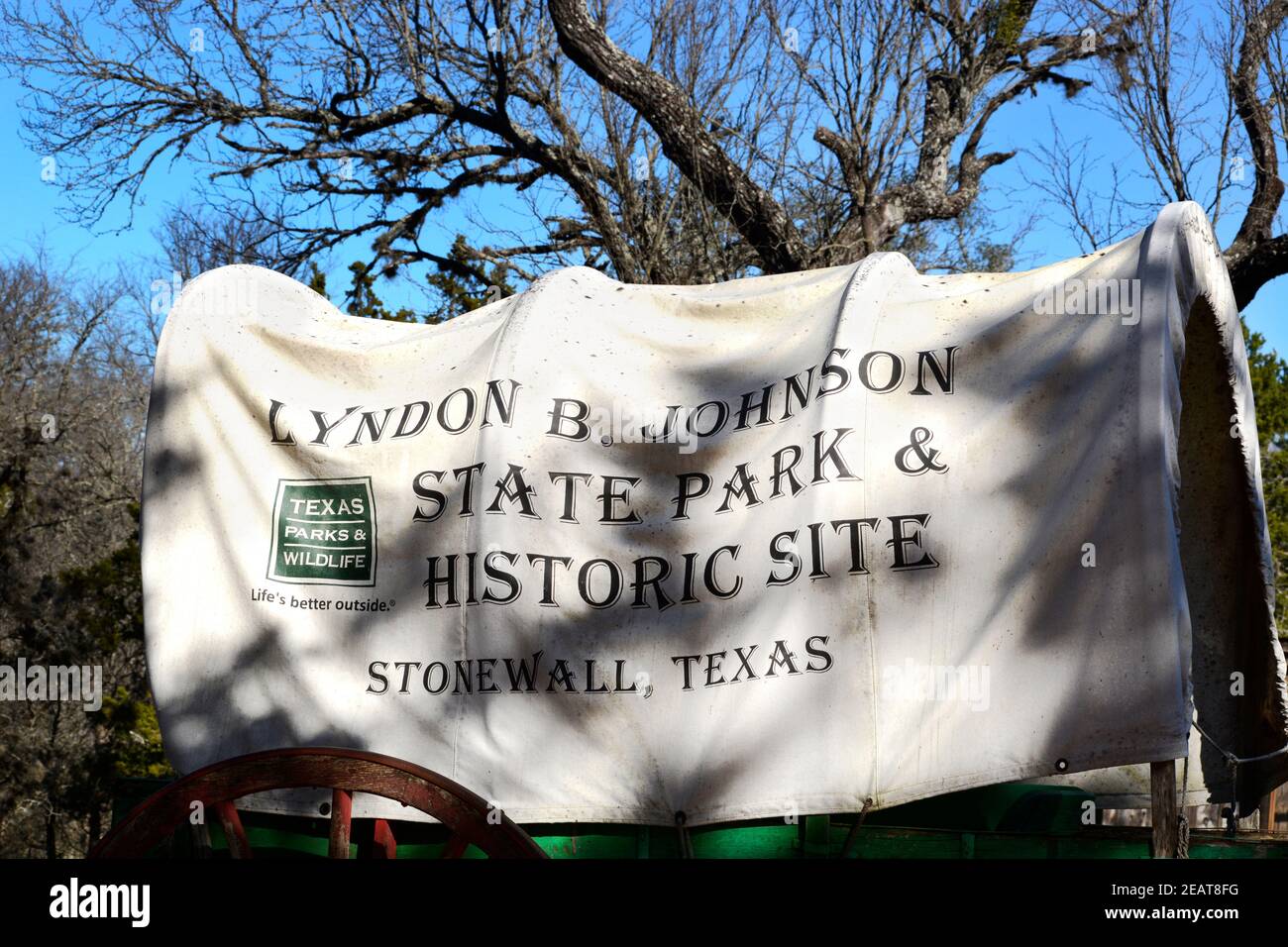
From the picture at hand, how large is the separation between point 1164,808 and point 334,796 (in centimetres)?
229

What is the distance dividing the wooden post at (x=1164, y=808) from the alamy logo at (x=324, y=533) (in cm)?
247

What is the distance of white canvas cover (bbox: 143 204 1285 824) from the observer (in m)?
3.20

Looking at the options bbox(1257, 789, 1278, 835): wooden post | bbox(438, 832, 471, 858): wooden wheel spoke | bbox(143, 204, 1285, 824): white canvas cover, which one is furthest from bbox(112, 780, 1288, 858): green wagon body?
bbox(1257, 789, 1278, 835): wooden post

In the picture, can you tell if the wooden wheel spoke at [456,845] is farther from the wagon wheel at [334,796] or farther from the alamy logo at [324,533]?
the alamy logo at [324,533]

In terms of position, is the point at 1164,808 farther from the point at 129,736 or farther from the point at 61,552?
the point at 61,552

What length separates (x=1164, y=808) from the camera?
305 centimetres

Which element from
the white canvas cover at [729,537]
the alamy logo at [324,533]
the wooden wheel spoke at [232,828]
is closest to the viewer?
the white canvas cover at [729,537]

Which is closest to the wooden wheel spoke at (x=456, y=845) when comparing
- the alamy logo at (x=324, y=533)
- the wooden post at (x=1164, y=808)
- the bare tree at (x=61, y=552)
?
the alamy logo at (x=324, y=533)

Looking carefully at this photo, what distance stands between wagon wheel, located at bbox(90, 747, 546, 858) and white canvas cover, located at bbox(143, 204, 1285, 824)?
1.22ft

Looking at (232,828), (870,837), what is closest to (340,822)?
(232,828)

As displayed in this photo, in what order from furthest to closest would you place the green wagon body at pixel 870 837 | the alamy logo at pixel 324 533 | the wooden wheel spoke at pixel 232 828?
the alamy logo at pixel 324 533 → the green wagon body at pixel 870 837 → the wooden wheel spoke at pixel 232 828

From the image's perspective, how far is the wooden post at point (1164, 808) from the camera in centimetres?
304

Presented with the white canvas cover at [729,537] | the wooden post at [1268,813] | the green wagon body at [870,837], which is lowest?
the wooden post at [1268,813]

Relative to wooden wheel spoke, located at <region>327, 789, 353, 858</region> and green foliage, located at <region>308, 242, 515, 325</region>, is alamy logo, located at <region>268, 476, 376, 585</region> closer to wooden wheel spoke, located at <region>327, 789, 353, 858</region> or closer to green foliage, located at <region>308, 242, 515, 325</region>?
wooden wheel spoke, located at <region>327, 789, 353, 858</region>
